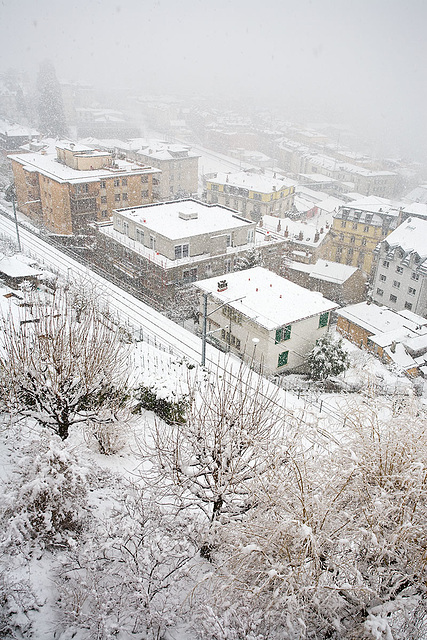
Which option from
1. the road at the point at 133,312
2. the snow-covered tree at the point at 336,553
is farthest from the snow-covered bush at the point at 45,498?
the road at the point at 133,312

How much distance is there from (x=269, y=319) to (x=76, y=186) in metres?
28.8

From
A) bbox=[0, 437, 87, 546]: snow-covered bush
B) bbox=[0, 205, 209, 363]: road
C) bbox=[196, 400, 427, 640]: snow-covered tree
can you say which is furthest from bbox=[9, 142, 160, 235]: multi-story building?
bbox=[196, 400, 427, 640]: snow-covered tree

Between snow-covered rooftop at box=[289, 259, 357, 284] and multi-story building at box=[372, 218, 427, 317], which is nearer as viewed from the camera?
multi-story building at box=[372, 218, 427, 317]

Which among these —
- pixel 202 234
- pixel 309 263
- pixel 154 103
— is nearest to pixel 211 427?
pixel 202 234

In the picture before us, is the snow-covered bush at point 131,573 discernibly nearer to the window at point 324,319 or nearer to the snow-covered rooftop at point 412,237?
the window at point 324,319

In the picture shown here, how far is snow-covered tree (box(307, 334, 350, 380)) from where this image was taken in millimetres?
27906

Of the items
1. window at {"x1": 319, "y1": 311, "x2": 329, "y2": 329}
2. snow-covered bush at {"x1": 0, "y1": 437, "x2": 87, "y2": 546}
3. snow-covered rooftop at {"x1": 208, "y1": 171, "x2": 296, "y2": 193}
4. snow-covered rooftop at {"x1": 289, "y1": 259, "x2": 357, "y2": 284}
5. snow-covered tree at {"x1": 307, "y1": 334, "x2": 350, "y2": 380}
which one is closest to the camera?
snow-covered bush at {"x1": 0, "y1": 437, "x2": 87, "y2": 546}

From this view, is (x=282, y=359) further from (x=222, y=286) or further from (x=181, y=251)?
→ (x=181, y=251)

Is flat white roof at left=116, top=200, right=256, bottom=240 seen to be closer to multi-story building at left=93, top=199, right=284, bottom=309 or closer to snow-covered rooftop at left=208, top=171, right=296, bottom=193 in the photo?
multi-story building at left=93, top=199, right=284, bottom=309

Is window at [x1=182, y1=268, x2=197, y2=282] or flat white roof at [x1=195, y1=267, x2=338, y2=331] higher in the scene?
flat white roof at [x1=195, y1=267, x2=338, y2=331]

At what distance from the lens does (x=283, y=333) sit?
2702 centimetres

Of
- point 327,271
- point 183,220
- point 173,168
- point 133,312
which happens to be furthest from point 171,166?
point 133,312

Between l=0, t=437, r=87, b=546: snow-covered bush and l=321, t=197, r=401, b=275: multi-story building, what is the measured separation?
1913 inches

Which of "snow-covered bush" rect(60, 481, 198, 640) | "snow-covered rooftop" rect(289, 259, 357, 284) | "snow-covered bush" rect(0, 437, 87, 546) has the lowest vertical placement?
"snow-covered rooftop" rect(289, 259, 357, 284)
